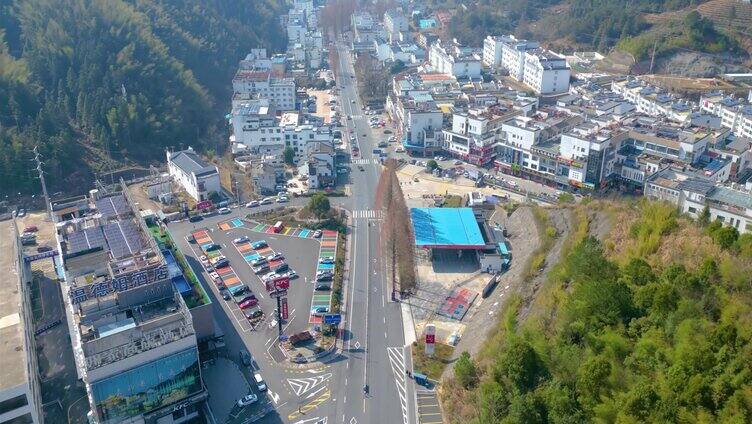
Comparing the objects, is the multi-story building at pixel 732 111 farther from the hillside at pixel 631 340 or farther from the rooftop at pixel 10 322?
the rooftop at pixel 10 322

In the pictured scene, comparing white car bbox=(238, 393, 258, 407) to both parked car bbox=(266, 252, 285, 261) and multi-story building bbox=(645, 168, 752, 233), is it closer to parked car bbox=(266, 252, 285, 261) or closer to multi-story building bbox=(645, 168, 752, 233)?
parked car bbox=(266, 252, 285, 261)

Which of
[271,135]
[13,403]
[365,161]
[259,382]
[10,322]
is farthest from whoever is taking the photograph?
[271,135]

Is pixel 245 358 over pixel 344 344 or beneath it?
over

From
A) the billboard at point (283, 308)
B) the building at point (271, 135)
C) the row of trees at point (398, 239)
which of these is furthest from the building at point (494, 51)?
the billboard at point (283, 308)

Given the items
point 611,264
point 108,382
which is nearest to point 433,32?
point 611,264

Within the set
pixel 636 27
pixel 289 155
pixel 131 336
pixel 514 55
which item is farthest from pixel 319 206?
pixel 636 27

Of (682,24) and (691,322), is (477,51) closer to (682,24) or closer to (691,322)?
(682,24)

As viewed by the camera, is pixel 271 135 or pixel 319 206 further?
pixel 271 135

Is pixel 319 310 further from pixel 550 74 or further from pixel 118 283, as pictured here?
pixel 550 74
